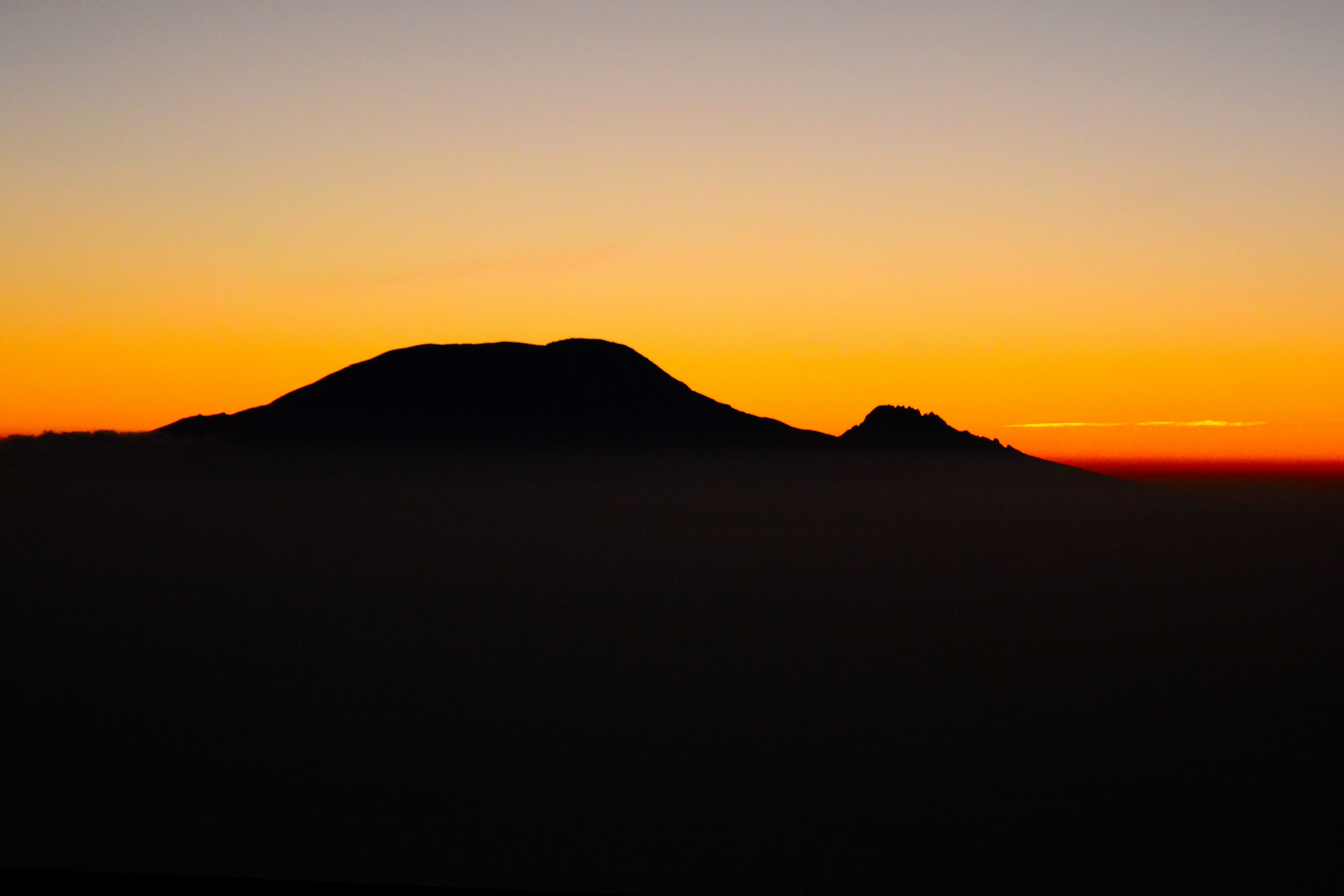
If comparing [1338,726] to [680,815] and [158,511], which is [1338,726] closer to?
[680,815]

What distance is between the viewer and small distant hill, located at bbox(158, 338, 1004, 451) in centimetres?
14350

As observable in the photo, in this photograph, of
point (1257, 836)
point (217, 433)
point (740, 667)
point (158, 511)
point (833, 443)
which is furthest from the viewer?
point (833, 443)

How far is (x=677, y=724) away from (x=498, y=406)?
434 feet

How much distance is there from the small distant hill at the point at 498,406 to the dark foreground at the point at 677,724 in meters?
78.3

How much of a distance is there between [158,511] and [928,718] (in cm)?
10773

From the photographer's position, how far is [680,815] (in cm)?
1416

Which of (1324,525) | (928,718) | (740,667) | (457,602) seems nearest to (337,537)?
(457,602)

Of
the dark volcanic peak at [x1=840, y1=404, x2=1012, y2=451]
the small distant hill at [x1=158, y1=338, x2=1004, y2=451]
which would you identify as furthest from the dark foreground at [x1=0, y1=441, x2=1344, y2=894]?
the dark volcanic peak at [x1=840, y1=404, x2=1012, y2=451]

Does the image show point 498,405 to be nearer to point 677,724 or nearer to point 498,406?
point 498,406

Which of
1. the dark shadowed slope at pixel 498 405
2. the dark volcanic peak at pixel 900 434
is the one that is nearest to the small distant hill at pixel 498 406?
the dark shadowed slope at pixel 498 405

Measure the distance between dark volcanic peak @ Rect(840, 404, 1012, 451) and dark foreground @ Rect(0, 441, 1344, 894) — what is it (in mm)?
122300

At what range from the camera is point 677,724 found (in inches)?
792

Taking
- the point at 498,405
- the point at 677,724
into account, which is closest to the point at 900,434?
the point at 498,405

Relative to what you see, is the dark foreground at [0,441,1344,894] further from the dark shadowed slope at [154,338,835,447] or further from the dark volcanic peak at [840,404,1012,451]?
the dark volcanic peak at [840,404,1012,451]
